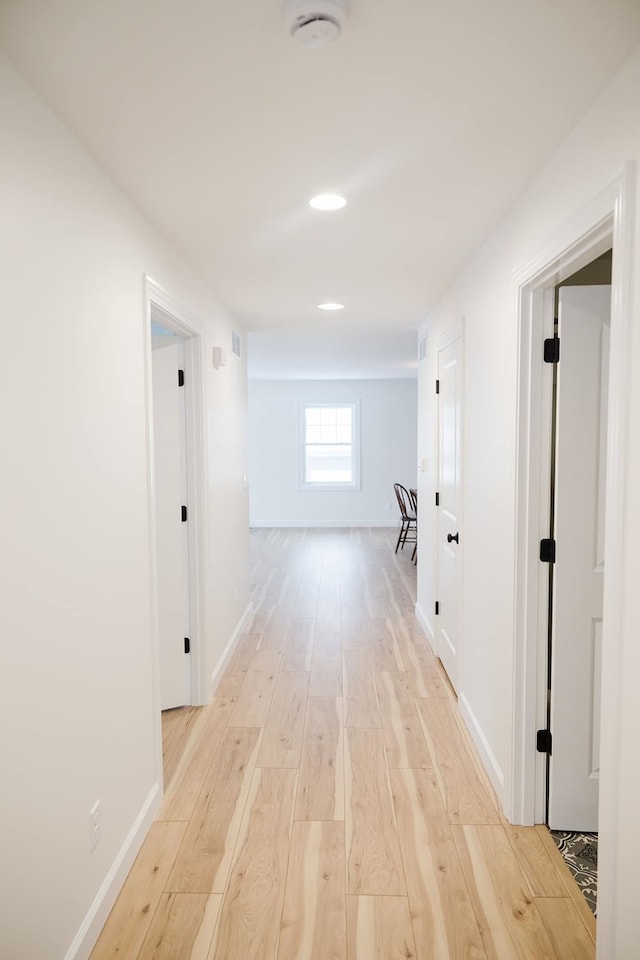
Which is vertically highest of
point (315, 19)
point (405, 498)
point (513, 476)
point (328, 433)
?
point (315, 19)

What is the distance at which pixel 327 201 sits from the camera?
2.29 meters

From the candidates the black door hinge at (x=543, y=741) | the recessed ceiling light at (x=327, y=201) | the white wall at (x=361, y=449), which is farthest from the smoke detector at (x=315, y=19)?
the white wall at (x=361, y=449)

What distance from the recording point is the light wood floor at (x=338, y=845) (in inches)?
71.6

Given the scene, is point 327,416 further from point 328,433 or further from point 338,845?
point 338,845

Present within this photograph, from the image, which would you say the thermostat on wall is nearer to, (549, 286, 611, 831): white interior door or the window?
(549, 286, 611, 831): white interior door

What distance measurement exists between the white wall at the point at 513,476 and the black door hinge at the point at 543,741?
0.12m

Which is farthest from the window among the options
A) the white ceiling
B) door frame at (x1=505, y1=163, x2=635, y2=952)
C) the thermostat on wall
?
door frame at (x1=505, y1=163, x2=635, y2=952)

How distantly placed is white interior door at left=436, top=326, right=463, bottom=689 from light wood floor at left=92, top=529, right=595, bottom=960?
28 centimetres

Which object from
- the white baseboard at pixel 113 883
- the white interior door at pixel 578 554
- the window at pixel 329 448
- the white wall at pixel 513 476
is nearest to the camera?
the white wall at pixel 513 476

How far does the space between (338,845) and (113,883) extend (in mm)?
797

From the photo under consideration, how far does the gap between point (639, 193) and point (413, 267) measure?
1.98 metres

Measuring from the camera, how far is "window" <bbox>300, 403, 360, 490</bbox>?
33.2ft

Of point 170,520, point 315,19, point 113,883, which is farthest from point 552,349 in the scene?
point 113,883

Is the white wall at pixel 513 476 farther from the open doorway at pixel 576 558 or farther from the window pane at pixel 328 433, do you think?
the window pane at pixel 328 433
